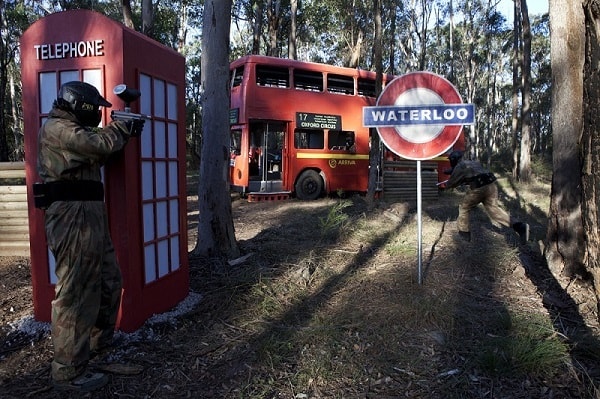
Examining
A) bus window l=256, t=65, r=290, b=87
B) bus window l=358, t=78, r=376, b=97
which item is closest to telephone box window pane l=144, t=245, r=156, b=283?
bus window l=256, t=65, r=290, b=87

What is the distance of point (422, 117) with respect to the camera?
427 cm

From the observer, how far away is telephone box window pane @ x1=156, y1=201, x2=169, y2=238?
402cm

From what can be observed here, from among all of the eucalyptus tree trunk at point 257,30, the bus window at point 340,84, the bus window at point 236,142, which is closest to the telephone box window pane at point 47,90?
the bus window at point 236,142

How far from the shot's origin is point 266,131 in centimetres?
1315

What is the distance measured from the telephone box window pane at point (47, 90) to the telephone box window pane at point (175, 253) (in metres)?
1.47

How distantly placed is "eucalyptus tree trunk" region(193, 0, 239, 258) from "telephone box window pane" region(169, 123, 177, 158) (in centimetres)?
119

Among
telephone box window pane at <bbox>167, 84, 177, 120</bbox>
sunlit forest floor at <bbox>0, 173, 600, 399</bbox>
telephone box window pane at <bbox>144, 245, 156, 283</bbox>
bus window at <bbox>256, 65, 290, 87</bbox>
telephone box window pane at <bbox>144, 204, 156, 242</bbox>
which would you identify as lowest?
sunlit forest floor at <bbox>0, 173, 600, 399</bbox>

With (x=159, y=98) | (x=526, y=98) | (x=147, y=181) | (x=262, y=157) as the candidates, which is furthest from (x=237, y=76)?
(x=526, y=98)

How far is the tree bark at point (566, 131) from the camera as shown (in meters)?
5.07

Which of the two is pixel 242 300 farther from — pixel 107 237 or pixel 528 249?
pixel 528 249

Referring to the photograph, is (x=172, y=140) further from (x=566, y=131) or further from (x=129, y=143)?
(x=566, y=131)

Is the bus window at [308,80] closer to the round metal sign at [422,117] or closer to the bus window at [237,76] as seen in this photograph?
the bus window at [237,76]

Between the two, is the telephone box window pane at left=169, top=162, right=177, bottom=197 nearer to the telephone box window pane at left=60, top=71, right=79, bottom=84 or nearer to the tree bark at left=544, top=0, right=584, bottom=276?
the telephone box window pane at left=60, top=71, right=79, bottom=84

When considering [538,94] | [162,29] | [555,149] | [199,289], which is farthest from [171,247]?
[538,94]
